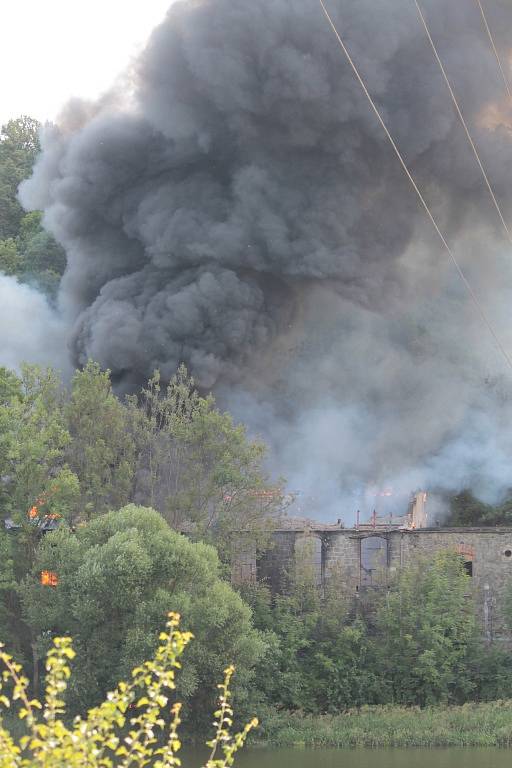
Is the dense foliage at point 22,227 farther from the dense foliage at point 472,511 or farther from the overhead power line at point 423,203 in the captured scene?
the dense foliage at point 472,511

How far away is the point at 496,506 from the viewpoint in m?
46.1

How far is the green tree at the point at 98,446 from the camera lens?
32.8 metres

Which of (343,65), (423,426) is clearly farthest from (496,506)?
(343,65)

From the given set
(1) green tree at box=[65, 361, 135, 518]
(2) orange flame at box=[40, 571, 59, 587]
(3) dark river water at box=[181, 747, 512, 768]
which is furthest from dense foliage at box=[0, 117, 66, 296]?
(3) dark river water at box=[181, 747, 512, 768]

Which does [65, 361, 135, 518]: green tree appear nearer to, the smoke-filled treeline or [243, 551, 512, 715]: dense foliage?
the smoke-filled treeline

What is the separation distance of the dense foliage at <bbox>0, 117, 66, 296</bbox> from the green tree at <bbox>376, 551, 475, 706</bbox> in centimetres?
2528

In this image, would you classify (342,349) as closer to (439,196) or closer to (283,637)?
(439,196)

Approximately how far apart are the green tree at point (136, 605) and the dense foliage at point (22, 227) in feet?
86.1

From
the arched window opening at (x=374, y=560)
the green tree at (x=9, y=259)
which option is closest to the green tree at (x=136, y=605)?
the arched window opening at (x=374, y=560)

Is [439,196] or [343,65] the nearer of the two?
[343,65]

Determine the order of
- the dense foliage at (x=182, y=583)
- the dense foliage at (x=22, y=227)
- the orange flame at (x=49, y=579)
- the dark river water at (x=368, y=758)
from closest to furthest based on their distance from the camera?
the dark river water at (x=368, y=758)
the dense foliage at (x=182, y=583)
the orange flame at (x=49, y=579)
the dense foliage at (x=22, y=227)

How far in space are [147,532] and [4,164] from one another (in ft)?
135

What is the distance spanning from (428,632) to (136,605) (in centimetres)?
949

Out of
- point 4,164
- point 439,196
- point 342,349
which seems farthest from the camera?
point 4,164
